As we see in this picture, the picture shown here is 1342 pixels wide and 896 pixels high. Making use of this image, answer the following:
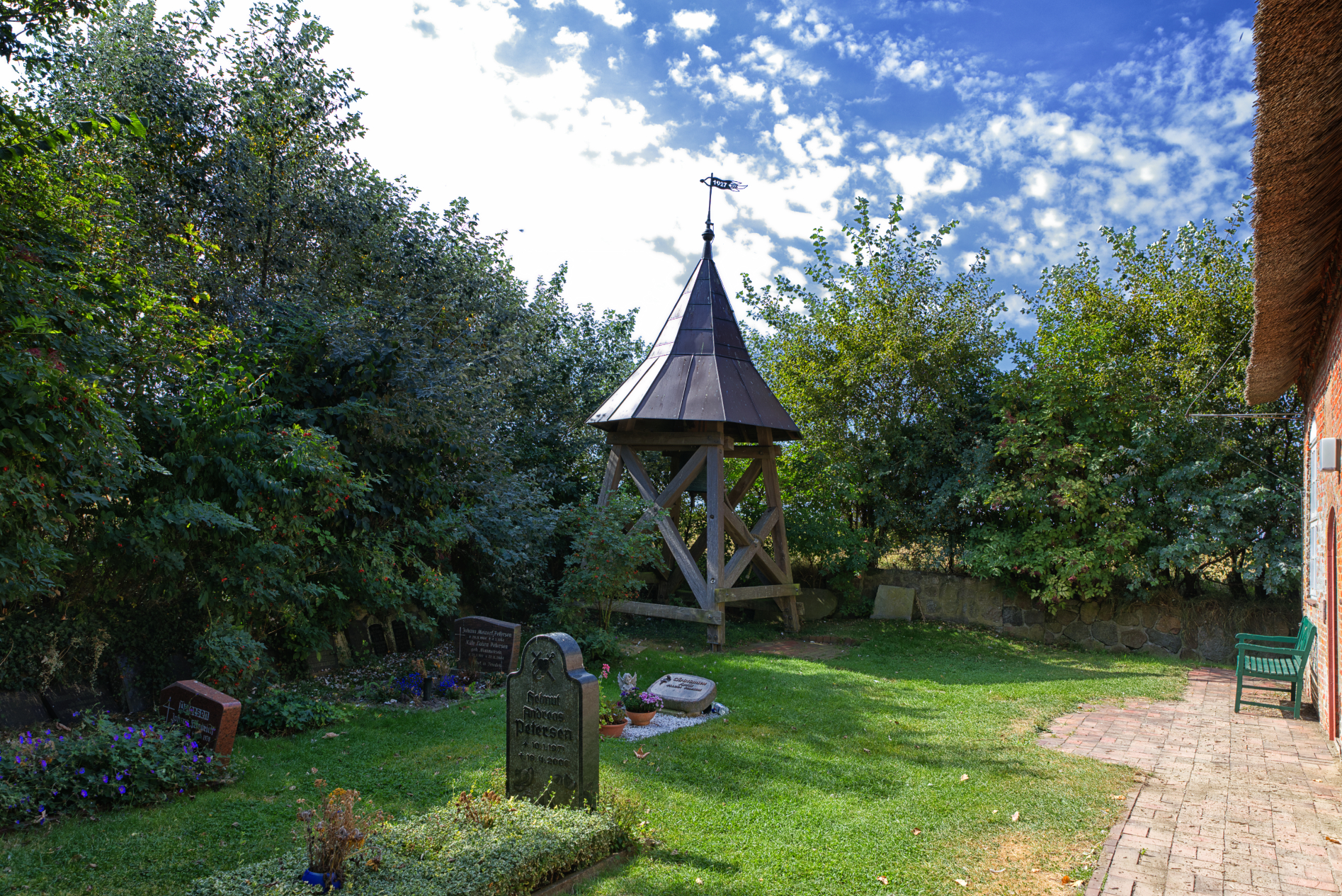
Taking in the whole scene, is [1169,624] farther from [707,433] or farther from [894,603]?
[707,433]

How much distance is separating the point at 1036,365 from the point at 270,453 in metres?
11.9

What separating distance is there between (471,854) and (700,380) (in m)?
8.70

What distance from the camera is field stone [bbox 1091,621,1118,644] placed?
12.1 m

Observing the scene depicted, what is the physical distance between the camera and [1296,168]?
4.49m

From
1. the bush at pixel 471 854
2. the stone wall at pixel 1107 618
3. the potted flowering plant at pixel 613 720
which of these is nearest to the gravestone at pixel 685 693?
the potted flowering plant at pixel 613 720

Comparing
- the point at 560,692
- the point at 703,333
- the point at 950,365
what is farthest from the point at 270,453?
the point at 950,365

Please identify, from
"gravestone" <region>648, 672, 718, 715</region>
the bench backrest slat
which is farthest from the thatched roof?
"gravestone" <region>648, 672, 718, 715</region>

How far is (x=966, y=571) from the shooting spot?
13.6 m

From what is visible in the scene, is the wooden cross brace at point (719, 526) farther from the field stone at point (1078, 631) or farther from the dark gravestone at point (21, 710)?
the dark gravestone at point (21, 710)

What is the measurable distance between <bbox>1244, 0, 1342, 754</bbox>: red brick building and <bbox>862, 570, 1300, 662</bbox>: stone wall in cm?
258

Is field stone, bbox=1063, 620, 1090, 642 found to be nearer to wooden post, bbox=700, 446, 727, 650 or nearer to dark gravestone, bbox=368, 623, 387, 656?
wooden post, bbox=700, 446, 727, 650

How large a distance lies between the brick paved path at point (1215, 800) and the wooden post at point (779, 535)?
18.4 feet

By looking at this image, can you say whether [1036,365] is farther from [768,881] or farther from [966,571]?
[768,881]

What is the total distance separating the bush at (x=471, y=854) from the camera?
10.9ft
